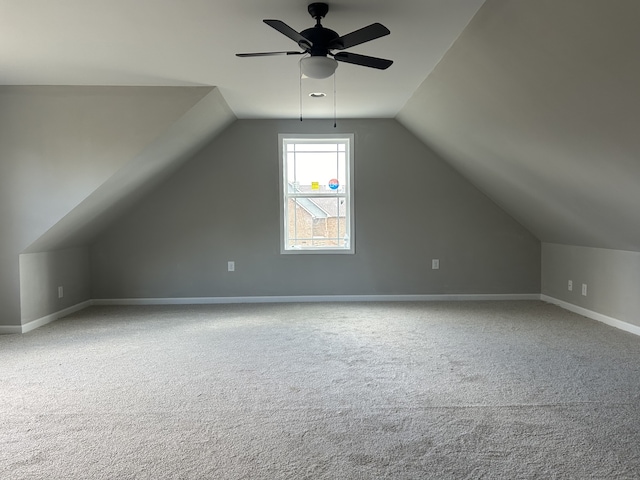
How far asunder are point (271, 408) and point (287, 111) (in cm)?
371

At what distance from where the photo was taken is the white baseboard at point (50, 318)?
4.30m

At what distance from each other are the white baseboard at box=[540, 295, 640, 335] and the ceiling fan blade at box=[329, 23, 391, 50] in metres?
3.57

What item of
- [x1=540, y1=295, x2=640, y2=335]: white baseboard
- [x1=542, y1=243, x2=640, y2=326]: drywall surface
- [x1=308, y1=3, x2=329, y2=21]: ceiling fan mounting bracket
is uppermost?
[x1=308, y1=3, x2=329, y2=21]: ceiling fan mounting bracket

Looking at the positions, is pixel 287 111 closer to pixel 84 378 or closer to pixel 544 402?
pixel 84 378

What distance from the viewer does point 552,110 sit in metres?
3.02

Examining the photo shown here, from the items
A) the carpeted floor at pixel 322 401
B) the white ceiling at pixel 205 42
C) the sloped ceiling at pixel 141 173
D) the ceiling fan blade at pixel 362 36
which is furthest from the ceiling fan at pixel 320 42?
the carpeted floor at pixel 322 401

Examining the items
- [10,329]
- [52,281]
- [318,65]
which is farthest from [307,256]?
[318,65]

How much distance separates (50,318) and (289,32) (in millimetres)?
4057

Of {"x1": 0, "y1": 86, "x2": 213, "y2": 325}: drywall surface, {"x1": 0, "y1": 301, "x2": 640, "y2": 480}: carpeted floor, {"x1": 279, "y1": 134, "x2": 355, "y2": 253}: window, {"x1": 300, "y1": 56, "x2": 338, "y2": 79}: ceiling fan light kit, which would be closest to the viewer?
{"x1": 0, "y1": 301, "x2": 640, "y2": 480}: carpeted floor

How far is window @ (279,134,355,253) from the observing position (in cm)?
588

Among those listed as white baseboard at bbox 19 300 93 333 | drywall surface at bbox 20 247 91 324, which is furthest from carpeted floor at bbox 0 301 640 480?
drywall surface at bbox 20 247 91 324

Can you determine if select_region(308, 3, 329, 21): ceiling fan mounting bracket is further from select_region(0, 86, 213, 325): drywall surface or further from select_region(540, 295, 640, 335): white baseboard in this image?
select_region(540, 295, 640, 335): white baseboard

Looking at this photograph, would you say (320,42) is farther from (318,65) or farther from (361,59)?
(361,59)

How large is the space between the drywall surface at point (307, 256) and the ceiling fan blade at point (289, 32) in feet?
10.3
